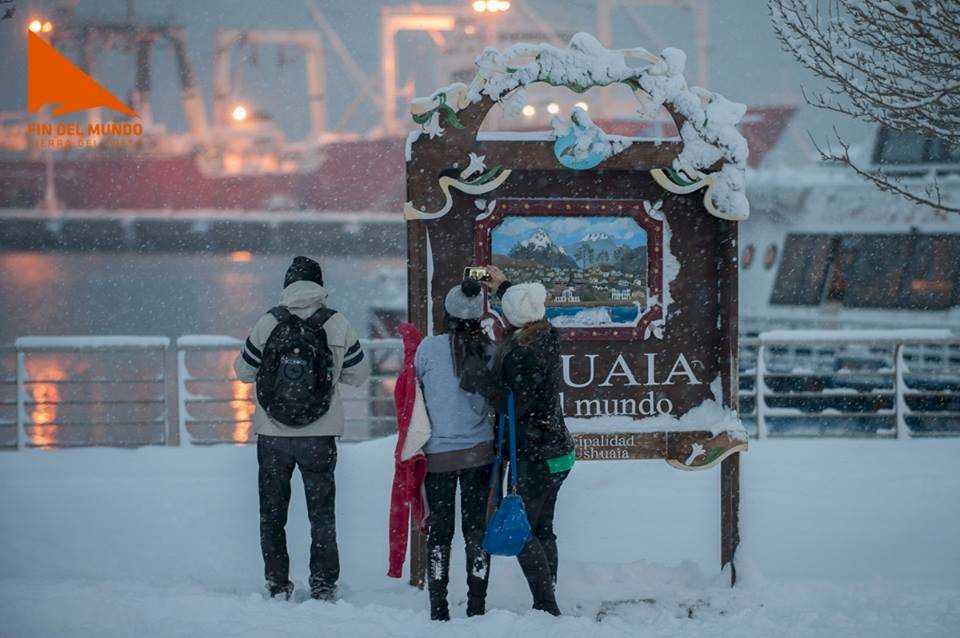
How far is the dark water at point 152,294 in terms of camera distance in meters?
67.6

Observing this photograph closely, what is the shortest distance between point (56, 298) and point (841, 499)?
317 ft

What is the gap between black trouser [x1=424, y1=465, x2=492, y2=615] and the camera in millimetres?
4098

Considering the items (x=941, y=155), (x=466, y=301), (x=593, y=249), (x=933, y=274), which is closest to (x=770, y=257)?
(x=933, y=274)

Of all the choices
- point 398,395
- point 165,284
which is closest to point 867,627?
point 398,395

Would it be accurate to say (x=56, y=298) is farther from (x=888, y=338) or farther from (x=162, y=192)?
(x=888, y=338)

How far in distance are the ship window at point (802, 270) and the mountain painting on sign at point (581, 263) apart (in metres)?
10.7

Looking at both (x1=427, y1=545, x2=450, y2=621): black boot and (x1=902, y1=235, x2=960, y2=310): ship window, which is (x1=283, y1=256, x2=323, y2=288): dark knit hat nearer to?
(x1=427, y1=545, x2=450, y2=621): black boot

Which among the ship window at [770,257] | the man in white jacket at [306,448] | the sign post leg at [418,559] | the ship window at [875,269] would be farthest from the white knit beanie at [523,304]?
the ship window at [770,257]

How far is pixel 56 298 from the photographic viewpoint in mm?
95000

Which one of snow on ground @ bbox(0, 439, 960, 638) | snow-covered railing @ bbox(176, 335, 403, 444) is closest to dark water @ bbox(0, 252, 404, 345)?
snow-covered railing @ bbox(176, 335, 403, 444)

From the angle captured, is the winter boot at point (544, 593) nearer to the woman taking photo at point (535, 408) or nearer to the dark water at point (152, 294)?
the woman taking photo at point (535, 408)

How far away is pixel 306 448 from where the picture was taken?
436 centimetres

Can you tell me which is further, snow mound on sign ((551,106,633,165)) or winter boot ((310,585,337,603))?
snow mound on sign ((551,106,633,165))

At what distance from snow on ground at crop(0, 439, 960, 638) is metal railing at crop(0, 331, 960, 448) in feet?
2.02
